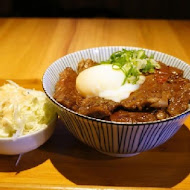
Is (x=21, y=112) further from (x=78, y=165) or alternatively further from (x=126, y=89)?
(x=126, y=89)

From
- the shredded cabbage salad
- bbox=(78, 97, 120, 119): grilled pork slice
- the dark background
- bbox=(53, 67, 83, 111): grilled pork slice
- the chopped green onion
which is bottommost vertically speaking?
the dark background

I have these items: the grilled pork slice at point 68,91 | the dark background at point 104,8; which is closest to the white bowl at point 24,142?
the grilled pork slice at point 68,91

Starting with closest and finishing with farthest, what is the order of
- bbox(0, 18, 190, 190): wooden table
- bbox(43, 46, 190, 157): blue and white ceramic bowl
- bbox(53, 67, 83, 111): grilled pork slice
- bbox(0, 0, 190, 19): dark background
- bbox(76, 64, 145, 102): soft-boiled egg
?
bbox(43, 46, 190, 157): blue and white ceramic bowl < bbox(0, 18, 190, 190): wooden table < bbox(53, 67, 83, 111): grilled pork slice < bbox(76, 64, 145, 102): soft-boiled egg < bbox(0, 0, 190, 19): dark background

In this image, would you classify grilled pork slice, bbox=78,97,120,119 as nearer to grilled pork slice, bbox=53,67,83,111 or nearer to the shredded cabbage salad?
grilled pork slice, bbox=53,67,83,111

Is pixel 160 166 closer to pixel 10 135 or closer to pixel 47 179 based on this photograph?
pixel 47 179

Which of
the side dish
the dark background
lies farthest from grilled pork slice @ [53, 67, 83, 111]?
the dark background

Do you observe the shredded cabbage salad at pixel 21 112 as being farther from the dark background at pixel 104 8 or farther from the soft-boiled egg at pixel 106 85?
the dark background at pixel 104 8

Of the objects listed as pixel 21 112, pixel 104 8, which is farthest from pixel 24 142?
pixel 104 8

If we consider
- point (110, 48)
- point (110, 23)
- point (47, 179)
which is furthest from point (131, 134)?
point (110, 23)
